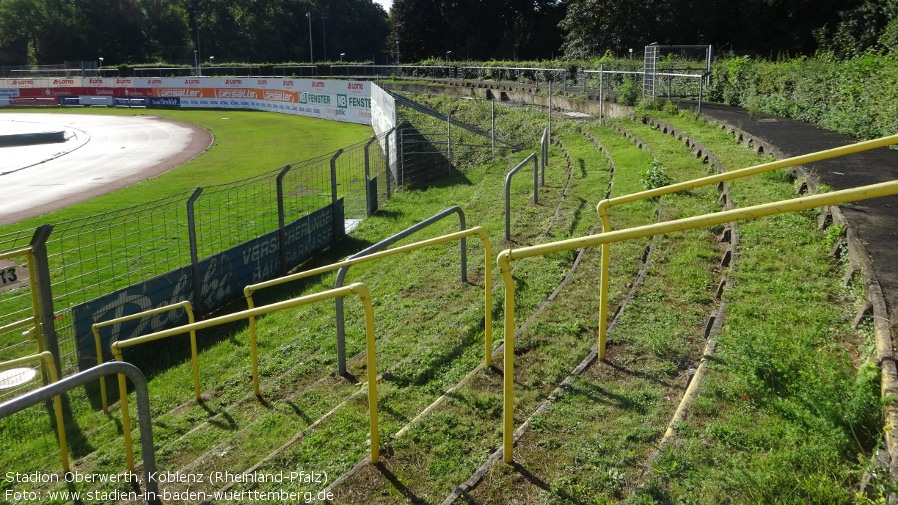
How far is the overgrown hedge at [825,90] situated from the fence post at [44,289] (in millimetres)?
12658

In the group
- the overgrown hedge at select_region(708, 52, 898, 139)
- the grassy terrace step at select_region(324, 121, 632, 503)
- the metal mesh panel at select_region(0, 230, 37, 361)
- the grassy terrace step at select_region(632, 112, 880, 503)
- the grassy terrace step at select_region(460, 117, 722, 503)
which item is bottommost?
the metal mesh panel at select_region(0, 230, 37, 361)

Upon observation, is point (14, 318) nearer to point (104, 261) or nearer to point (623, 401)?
point (104, 261)

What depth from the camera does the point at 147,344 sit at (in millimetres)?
9492

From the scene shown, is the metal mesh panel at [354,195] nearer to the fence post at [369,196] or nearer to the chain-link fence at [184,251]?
the chain-link fence at [184,251]

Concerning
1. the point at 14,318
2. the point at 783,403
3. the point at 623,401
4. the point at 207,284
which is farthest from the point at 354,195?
the point at 783,403

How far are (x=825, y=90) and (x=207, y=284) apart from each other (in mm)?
13503

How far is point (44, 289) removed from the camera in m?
7.58

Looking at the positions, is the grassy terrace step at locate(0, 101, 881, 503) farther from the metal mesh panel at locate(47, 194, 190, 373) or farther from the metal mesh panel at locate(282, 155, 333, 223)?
the metal mesh panel at locate(282, 155, 333, 223)

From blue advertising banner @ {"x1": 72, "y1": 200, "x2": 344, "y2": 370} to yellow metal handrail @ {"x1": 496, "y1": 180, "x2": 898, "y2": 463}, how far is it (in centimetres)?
602

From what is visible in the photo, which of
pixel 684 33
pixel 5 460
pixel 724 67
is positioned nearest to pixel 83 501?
pixel 5 460

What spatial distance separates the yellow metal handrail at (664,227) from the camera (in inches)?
129

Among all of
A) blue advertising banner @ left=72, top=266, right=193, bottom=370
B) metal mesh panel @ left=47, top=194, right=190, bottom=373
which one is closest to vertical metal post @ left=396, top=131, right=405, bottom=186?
metal mesh panel @ left=47, top=194, right=190, bottom=373

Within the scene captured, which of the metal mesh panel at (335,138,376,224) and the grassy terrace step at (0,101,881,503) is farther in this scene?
the metal mesh panel at (335,138,376,224)

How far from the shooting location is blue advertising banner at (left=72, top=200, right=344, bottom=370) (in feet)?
28.4
